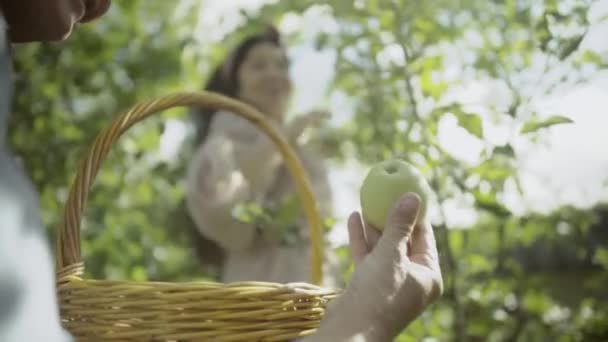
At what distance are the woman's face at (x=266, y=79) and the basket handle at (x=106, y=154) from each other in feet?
3.49

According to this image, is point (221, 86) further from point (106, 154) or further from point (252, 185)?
point (106, 154)

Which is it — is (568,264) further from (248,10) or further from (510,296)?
(248,10)

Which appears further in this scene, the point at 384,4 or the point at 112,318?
the point at 384,4

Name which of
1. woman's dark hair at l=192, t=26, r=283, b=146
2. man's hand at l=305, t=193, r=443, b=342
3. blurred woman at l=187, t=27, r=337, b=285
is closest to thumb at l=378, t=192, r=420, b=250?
man's hand at l=305, t=193, r=443, b=342

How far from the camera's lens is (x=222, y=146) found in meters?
1.91

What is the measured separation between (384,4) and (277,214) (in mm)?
415

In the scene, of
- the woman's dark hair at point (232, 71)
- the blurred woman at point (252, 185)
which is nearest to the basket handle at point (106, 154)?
the blurred woman at point (252, 185)

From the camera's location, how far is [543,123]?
975mm

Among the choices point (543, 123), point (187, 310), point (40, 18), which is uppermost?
point (40, 18)

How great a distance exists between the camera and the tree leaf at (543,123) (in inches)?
37.6

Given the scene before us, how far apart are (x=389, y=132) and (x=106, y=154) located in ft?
2.27

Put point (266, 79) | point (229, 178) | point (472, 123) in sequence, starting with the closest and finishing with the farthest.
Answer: point (472, 123)
point (229, 178)
point (266, 79)

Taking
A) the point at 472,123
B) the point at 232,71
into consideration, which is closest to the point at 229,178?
the point at 232,71

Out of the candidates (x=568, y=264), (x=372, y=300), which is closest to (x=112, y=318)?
(x=372, y=300)
